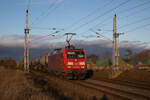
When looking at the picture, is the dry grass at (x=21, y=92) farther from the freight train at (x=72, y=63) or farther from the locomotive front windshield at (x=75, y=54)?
the locomotive front windshield at (x=75, y=54)

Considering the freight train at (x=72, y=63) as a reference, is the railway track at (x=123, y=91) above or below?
below

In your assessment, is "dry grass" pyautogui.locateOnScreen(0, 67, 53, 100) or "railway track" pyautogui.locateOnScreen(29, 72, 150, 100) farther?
"railway track" pyautogui.locateOnScreen(29, 72, 150, 100)

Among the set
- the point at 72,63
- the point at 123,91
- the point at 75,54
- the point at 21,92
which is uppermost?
the point at 75,54

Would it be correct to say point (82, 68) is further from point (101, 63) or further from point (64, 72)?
point (101, 63)

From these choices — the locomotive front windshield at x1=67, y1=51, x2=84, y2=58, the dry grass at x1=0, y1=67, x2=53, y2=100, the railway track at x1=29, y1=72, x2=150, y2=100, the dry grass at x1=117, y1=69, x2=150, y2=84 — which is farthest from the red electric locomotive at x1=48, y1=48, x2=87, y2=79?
the dry grass at x1=0, y1=67, x2=53, y2=100

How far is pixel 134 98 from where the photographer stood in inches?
418

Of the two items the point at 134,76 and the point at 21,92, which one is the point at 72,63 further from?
the point at 21,92

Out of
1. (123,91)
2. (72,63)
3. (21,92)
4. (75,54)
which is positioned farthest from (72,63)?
(21,92)

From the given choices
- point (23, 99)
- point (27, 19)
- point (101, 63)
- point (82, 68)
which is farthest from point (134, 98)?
point (101, 63)

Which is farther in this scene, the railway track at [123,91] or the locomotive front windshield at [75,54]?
the locomotive front windshield at [75,54]

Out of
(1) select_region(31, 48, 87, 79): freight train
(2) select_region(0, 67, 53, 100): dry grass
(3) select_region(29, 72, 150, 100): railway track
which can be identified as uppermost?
(1) select_region(31, 48, 87, 79): freight train

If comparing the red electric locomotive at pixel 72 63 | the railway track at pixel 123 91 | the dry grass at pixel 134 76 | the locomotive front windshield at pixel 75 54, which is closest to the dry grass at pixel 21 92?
the railway track at pixel 123 91

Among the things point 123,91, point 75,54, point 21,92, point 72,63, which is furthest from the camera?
point 75,54

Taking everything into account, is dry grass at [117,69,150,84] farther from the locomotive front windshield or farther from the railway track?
the railway track
